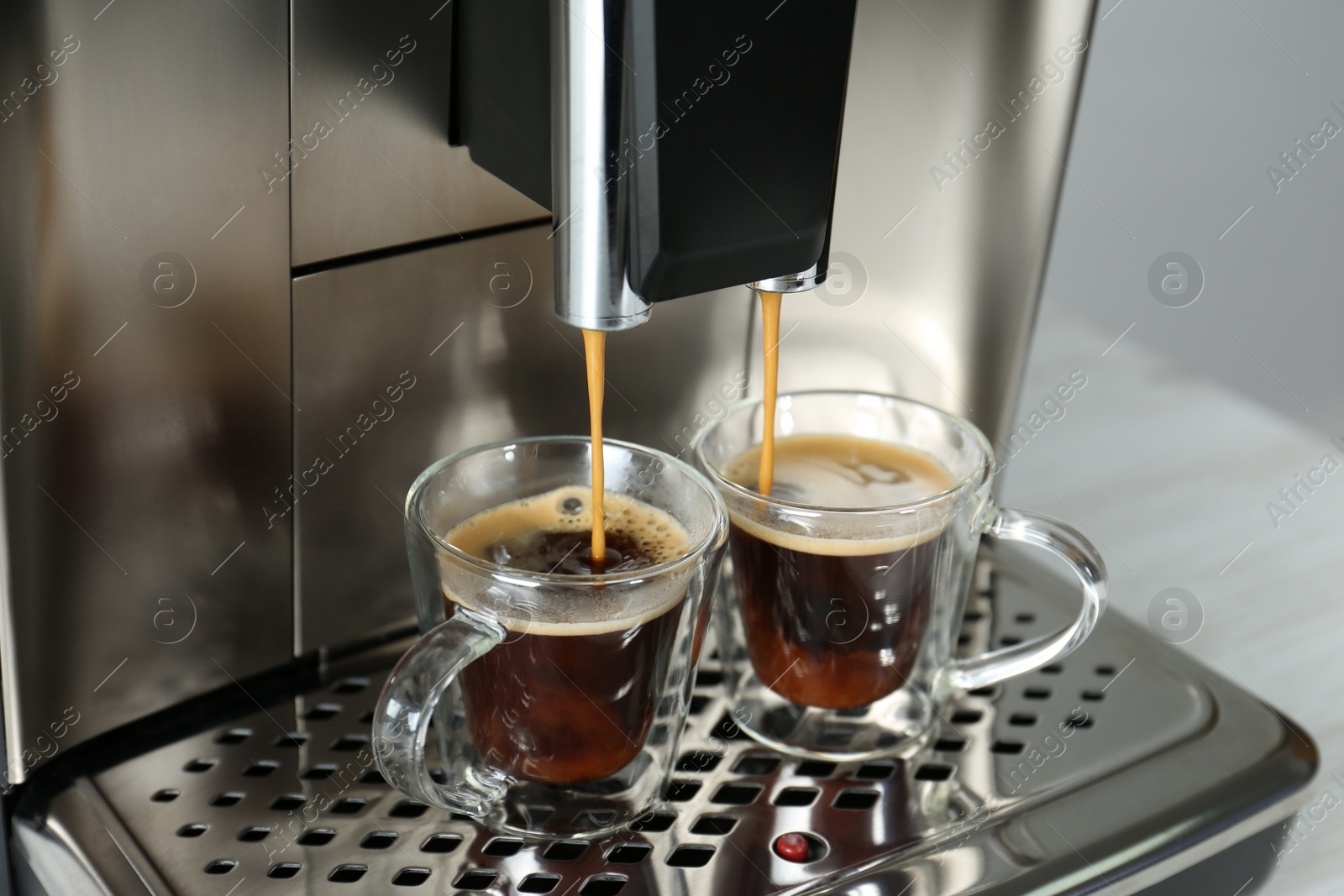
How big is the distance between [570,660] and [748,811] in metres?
0.08

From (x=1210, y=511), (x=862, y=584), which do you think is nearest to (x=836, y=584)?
(x=862, y=584)

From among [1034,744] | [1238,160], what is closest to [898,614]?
[1034,744]

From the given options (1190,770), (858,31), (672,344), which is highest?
(858,31)

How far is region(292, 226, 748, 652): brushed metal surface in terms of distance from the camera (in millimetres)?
435

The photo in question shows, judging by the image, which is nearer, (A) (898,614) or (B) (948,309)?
(A) (898,614)

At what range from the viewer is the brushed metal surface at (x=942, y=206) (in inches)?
19.9

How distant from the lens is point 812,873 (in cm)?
40

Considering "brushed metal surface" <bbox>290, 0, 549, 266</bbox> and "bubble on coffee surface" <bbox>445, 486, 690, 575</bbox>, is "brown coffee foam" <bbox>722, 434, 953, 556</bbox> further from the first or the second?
"brushed metal surface" <bbox>290, 0, 549, 266</bbox>

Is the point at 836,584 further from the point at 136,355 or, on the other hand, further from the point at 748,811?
the point at 136,355

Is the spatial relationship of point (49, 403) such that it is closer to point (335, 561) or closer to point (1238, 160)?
point (335, 561)

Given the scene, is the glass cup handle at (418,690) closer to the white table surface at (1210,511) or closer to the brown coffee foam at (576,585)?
the brown coffee foam at (576,585)

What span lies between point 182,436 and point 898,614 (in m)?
0.23

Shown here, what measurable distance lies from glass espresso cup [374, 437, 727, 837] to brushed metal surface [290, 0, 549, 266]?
79 mm

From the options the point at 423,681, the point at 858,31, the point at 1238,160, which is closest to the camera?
the point at 423,681
